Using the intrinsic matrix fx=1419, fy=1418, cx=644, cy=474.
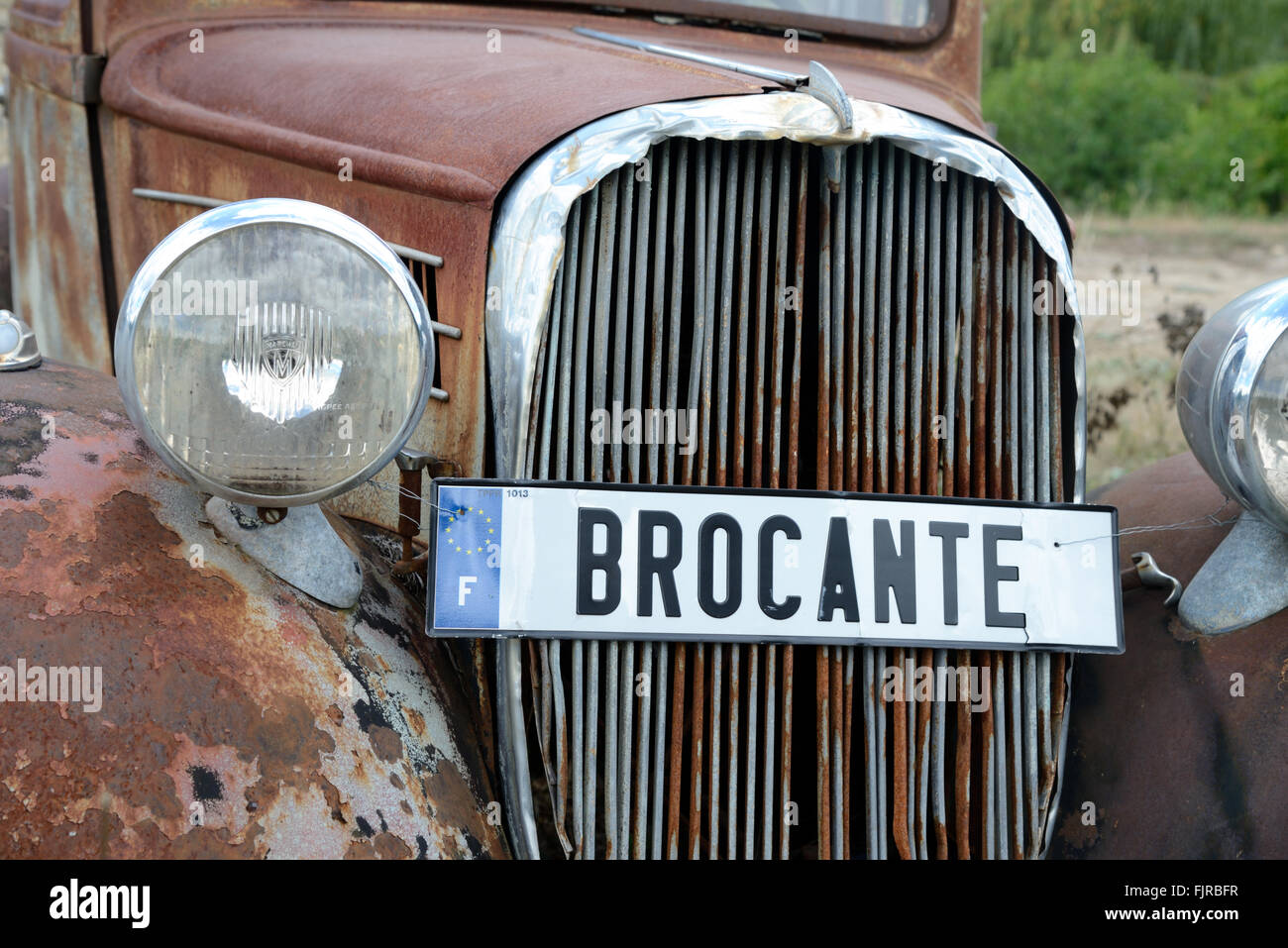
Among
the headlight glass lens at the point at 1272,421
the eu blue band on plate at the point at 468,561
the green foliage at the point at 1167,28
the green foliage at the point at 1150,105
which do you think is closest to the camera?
the eu blue band on plate at the point at 468,561

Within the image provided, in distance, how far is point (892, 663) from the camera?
1.97m

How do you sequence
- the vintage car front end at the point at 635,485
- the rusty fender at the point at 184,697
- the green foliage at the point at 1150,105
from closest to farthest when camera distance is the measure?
the rusty fender at the point at 184,697 → the vintage car front end at the point at 635,485 → the green foliage at the point at 1150,105

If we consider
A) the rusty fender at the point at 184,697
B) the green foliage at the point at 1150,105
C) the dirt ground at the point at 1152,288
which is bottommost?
the dirt ground at the point at 1152,288

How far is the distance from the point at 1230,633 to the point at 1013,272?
2.07 feet

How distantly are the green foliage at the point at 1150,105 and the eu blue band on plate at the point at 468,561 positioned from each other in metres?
10.9

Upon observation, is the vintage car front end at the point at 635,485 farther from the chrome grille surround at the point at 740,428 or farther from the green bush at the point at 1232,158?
the green bush at the point at 1232,158

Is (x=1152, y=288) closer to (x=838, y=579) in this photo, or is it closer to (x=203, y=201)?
(x=203, y=201)

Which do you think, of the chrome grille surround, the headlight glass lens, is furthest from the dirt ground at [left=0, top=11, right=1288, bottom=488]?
the headlight glass lens

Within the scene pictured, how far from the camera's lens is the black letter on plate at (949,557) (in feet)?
6.29

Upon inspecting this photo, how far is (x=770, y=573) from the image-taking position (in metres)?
1.86

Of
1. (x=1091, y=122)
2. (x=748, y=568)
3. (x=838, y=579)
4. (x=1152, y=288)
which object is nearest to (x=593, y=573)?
(x=748, y=568)

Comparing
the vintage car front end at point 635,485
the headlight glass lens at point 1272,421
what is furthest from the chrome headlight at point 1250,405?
the vintage car front end at point 635,485

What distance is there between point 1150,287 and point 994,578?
7310mm
